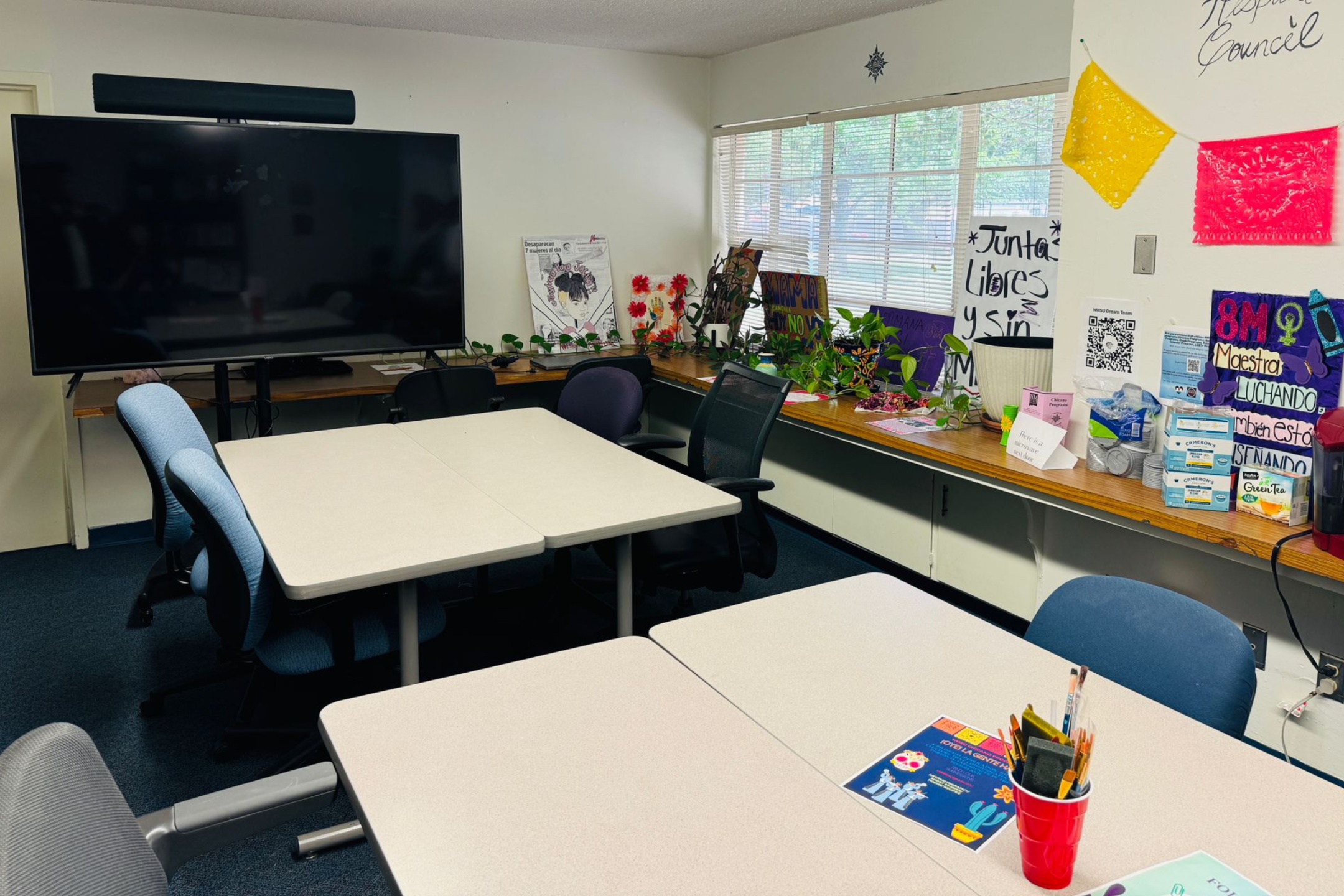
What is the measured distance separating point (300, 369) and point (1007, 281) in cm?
322

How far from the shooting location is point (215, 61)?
453 centimetres

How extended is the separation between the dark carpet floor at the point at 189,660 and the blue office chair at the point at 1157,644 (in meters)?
1.63

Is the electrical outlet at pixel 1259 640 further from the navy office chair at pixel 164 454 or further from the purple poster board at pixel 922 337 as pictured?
the navy office chair at pixel 164 454

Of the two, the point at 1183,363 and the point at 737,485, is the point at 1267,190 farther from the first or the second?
the point at 737,485

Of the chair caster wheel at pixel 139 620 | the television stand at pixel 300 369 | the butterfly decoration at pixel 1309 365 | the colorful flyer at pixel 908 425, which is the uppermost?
the butterfly decoration at pixel 1309 365

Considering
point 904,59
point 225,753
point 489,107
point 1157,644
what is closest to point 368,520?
point 225,753

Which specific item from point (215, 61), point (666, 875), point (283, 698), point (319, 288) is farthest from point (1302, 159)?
point (215, 61)

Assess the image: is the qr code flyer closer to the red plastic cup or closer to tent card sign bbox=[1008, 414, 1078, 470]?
tent card sign bbox=[1008, 414, 1078, 470]

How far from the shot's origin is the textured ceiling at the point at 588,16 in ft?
14.0

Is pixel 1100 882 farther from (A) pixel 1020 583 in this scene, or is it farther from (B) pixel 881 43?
(B) pixel 881 43

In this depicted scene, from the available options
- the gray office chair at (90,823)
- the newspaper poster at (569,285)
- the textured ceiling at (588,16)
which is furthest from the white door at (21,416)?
the gray office chair at (90,823)

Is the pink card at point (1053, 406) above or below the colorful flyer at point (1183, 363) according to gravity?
below

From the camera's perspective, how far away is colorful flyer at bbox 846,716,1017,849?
128cm

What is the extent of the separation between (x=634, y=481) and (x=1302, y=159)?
189cm
